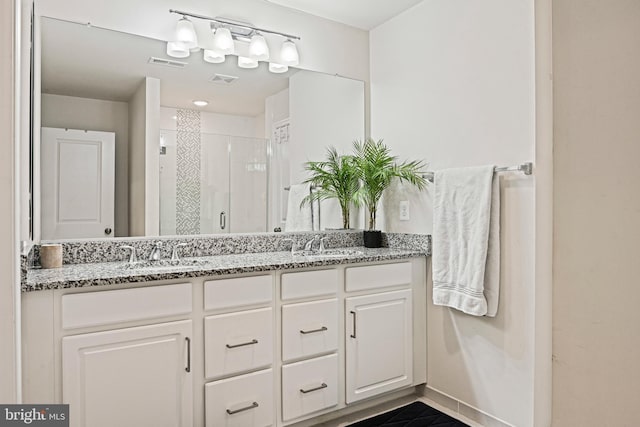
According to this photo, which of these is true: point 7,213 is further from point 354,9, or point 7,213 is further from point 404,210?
point 354,9

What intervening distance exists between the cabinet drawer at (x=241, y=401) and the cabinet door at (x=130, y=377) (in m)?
0.10

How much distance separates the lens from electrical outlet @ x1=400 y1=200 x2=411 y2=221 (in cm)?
270

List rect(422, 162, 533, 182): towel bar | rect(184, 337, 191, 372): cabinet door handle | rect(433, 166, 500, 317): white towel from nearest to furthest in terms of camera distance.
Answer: rect(184, 337, 191, 372): cabinet door handle, rect(422, 162, 533, 182): towel bar, rect(433, 166, 500, 317): white towel

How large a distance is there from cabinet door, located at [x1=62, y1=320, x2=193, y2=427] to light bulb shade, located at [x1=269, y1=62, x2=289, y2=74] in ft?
5.48

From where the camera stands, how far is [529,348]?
1.99 metres

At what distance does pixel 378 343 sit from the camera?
2316 millimetres

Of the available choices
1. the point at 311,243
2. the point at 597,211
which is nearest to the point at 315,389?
the point at 311,243

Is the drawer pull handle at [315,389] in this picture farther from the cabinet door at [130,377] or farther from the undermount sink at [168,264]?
the undermount sink at [168,264]

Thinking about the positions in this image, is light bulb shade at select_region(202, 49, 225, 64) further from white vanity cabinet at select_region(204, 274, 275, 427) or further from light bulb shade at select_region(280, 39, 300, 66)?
white vanity cabinet at select_region(204, 274, 275, 427)

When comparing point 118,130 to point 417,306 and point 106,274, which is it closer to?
point 106,274

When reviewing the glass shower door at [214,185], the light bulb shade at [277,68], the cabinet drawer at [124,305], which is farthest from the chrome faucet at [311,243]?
the light bulb shade at [277,68]

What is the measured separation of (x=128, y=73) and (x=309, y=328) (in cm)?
165

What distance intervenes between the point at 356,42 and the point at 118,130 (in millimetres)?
1727

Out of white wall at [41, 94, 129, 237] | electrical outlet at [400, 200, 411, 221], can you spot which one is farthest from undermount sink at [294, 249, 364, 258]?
white wall at [41, 94, 129, 237]
